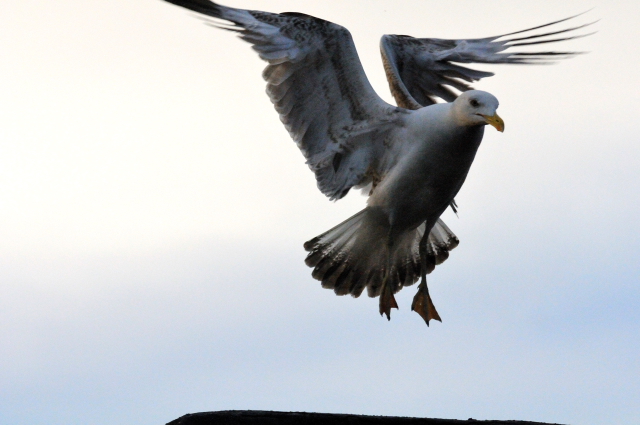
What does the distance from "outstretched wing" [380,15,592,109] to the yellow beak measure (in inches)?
64.6

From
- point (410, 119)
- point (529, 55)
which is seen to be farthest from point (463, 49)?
point (410, 119)

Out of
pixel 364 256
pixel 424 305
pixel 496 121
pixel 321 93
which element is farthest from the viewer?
pixel 424 305

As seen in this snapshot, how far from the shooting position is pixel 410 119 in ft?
24.3

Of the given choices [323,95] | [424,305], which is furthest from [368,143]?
[424,305]

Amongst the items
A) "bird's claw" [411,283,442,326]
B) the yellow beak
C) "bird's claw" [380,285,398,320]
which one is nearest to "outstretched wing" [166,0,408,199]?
the yellow beak

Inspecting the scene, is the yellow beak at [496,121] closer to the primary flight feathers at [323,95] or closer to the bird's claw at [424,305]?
the primary flight feathers at [323,95]

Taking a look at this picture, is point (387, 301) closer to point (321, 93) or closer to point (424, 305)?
point (424, 305)

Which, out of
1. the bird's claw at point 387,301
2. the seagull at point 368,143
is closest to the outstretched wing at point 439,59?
the seagull at point 368,143

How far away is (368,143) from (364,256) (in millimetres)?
1059

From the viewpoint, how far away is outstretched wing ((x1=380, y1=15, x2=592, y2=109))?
8594 mm

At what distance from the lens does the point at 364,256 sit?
8.17 meters

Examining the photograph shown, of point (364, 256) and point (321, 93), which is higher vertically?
point (321, 93)

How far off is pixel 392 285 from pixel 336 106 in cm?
174

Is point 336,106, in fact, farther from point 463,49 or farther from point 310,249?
point 463,49
